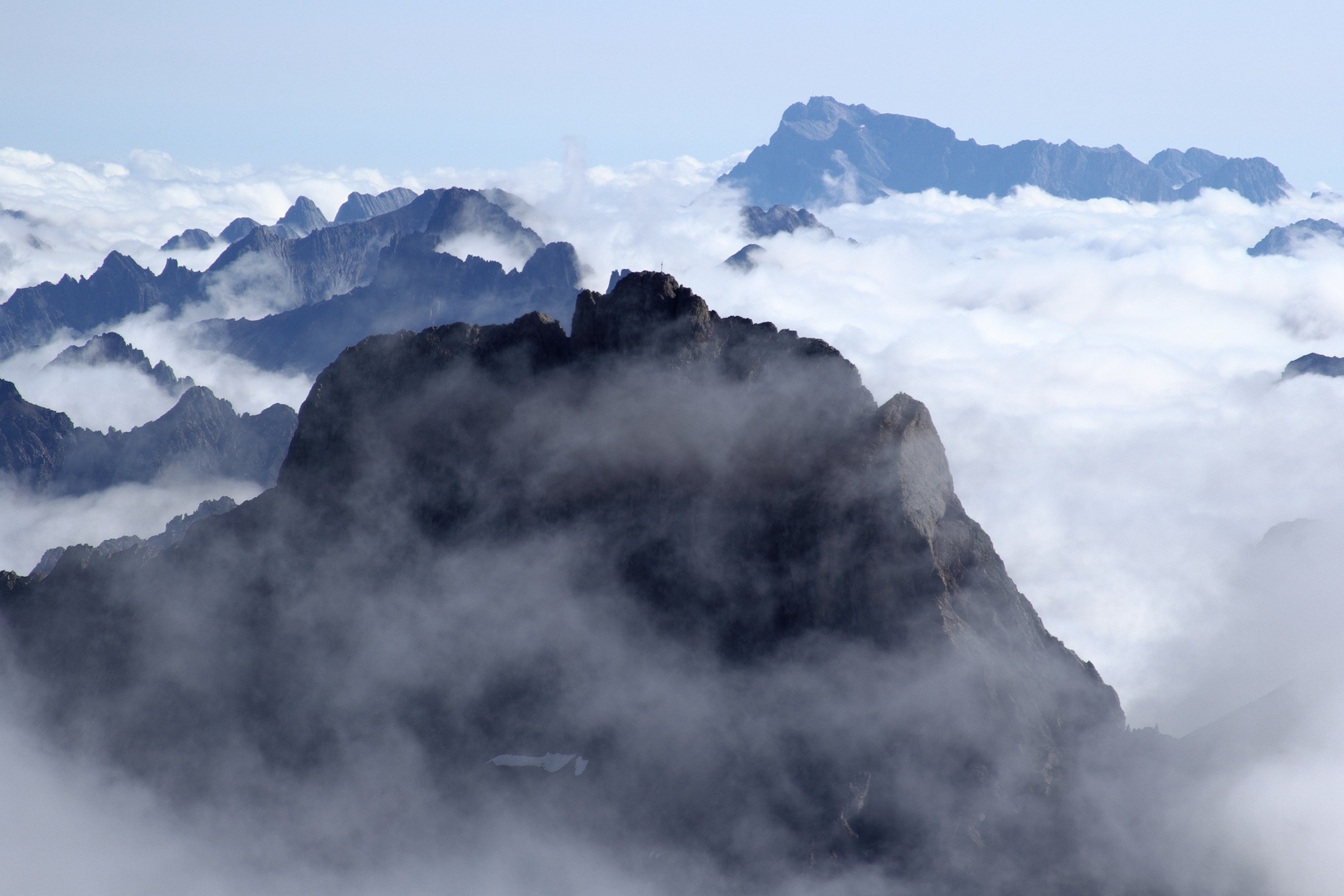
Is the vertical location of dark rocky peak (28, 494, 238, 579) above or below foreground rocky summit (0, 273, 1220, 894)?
below

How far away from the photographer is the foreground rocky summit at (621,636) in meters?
70.1

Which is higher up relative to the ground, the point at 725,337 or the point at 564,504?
the point at 725,337

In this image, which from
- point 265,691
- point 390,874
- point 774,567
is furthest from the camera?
point 265,691

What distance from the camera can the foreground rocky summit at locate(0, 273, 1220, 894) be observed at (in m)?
70.1

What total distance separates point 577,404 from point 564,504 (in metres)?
8.53

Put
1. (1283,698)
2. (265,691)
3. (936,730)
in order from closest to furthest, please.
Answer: (936,730), (265,691), (1283,698)

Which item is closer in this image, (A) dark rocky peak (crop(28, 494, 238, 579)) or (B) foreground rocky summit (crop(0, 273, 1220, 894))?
(B) foreground rocky summit (crop(0, 273, 1220, 894))

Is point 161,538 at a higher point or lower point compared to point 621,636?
lower

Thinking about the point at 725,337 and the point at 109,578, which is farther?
the point at 109,578

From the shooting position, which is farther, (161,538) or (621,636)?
(161,538)

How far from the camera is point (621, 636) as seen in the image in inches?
3115

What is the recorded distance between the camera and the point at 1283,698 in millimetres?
109312

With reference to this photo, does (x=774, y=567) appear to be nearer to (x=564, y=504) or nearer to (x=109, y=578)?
(x=564, y=504)

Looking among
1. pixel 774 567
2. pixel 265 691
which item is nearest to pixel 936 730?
pixel 774 567
